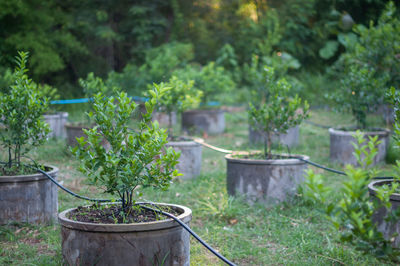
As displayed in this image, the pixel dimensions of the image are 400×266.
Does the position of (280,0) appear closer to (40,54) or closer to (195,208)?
(40,54)

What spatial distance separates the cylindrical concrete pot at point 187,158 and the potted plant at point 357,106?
7.93 feet

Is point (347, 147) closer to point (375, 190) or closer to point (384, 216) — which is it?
point (384, 216)

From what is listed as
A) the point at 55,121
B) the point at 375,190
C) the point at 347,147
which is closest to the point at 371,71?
the point at 347,147

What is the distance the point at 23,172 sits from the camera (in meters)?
3.93

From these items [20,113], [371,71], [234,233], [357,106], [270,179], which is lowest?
[234,233]

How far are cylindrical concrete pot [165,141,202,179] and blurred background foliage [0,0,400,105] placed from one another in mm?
5064

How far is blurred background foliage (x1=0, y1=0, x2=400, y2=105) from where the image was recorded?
42.5 feet

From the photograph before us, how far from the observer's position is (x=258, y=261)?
3301 mm

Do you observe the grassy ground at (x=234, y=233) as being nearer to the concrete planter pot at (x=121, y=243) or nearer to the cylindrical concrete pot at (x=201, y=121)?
the concrete planter pot at (x=121, y=243)

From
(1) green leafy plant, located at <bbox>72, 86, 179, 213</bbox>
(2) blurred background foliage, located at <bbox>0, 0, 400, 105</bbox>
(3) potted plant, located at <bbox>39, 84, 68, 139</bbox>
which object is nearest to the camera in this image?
(1) green leafy plant, located at <bbox>72, 86, 179, 213</bbox>

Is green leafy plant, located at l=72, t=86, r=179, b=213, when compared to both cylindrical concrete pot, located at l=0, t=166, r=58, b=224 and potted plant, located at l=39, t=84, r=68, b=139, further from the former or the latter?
potted plant, located at l=39, t=84, r=68, b=139

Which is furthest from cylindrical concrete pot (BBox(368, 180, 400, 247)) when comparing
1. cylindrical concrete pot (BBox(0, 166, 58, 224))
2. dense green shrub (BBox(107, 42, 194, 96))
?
dense green shrub (BBox(107, 42, 194, 96))

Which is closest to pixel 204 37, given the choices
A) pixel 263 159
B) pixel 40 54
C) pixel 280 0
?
pixel 280 0

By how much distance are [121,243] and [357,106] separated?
216 inches
